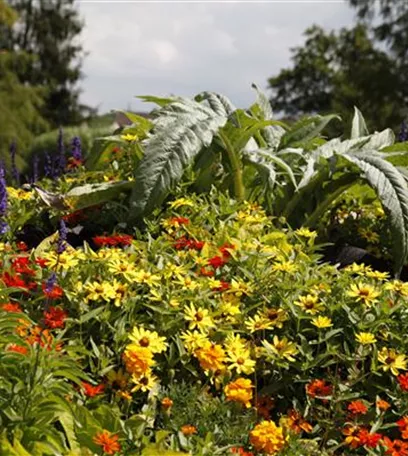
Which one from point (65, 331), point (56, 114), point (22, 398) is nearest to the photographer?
point (22, 398)

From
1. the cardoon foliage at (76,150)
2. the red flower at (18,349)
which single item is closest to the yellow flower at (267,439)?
the red flower at (18,349)

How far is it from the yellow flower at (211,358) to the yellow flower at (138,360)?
5.9 inches

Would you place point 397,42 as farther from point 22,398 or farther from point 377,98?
point 22,398

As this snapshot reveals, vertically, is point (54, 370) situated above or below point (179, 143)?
below

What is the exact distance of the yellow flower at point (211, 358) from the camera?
2191 millimetres

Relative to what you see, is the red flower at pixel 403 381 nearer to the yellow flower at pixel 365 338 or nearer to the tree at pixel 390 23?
the yellow flower at pixel 365 338

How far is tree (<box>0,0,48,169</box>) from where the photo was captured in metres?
22.2

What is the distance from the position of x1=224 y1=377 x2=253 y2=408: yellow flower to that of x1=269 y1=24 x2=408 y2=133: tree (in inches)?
862

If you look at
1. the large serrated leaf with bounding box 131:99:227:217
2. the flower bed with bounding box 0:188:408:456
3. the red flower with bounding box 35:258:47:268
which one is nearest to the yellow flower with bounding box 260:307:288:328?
the flower bed with bounding box 0:188:408:456

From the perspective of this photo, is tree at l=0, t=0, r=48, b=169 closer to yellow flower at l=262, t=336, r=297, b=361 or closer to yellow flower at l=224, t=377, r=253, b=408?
yellow flower at l=262, t=336, r=297, b=361

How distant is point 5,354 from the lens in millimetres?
1886

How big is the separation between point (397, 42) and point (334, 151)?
20036 mm

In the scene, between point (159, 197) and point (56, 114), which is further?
point (56, 114)

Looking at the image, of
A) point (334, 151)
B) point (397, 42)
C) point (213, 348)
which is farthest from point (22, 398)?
point (397, 42)
